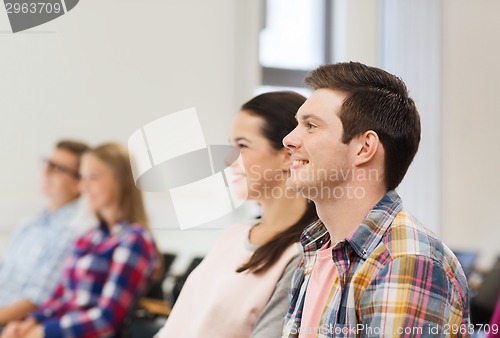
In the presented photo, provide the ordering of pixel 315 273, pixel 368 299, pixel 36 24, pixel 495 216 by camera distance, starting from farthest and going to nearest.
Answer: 1. pixel 495 216
2. pixel 36 24
3. pixel 315 273
4. pixel 368 299

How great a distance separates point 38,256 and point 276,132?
40.7 inches

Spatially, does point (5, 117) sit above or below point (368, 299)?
above

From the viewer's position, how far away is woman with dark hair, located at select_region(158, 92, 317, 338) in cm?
98

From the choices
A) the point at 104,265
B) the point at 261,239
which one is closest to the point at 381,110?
the point at 261,239

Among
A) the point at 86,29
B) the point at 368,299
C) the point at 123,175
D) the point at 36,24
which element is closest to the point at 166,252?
the point at 123,175

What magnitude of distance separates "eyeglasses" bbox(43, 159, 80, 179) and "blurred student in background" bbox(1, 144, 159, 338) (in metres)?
0.17

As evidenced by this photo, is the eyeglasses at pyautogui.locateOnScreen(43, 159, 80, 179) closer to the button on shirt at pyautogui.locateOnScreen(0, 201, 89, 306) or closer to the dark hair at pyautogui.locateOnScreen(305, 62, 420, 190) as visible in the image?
the button on shirt at pyautogui.locateOnScreen(0, 201, 89, 306)

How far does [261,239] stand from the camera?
1.06m

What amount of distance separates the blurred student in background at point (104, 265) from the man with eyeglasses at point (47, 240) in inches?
2.7

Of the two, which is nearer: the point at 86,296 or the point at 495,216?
the point at 86,296

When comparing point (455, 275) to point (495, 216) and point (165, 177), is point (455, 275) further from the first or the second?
point (495, 216)

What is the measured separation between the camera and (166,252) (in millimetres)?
1983

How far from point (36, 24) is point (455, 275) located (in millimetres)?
749

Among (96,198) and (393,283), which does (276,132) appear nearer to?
(393,283)
